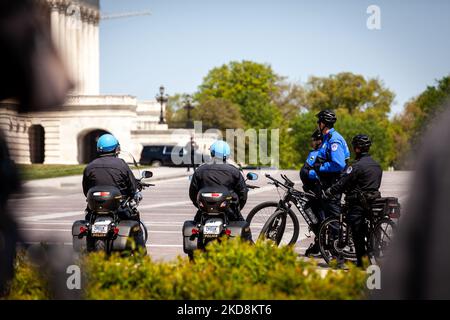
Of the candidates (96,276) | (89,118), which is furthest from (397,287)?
(89,118)

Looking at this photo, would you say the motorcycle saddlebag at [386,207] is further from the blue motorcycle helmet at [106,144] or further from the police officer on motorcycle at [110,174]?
the blue motorcycle helmet at [106,144]

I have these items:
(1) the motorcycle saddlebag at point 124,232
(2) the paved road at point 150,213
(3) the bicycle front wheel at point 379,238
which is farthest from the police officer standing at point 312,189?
(1) the motorcycle saddlebag at point 124,232

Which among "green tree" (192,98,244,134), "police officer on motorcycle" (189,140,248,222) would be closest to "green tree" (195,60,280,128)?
"green tree" (192,98,244,134)

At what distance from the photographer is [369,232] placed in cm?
941

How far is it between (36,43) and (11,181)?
1.49ft

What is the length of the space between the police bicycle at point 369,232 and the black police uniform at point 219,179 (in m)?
1.45

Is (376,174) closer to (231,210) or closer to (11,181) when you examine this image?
(231,210)

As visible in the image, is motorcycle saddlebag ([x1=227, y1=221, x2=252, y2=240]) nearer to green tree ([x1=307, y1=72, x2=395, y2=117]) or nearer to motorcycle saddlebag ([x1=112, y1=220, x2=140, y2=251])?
motorcycle saddlebag ([x1=112, y1=220, x2=140, y2=251])

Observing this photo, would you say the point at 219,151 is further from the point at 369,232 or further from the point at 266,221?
the point at 266,221

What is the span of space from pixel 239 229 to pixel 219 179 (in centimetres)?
64

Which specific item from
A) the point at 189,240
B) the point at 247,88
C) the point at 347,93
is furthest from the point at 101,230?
the point at 347,93

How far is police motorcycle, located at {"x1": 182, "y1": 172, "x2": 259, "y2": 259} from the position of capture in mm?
8445

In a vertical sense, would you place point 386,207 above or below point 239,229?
above
